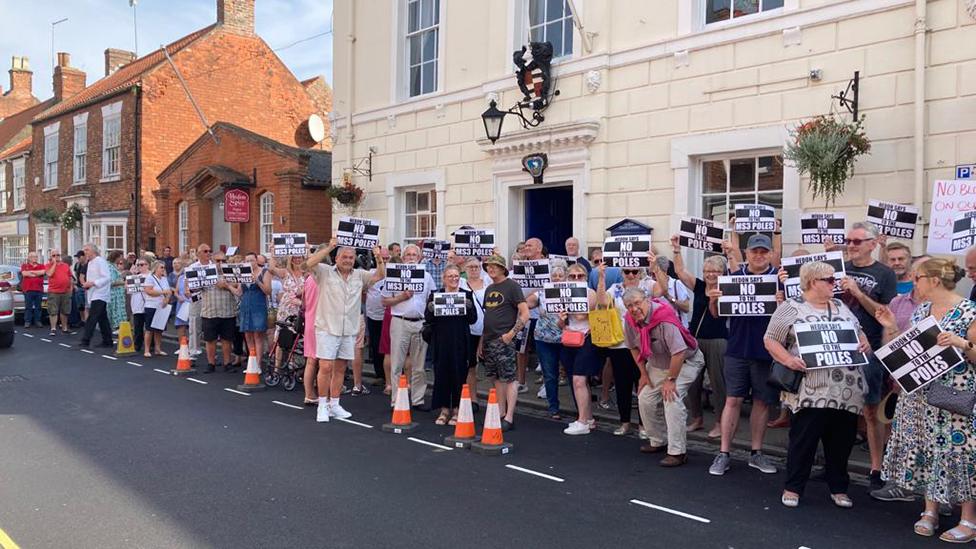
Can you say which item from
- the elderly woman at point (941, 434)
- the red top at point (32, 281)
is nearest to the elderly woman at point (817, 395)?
the elderly woman at point (941, 434)

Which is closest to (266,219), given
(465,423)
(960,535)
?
(465,423)

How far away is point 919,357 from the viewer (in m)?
4.87

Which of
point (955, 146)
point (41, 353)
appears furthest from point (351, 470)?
point (41, 353)

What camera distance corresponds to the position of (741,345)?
6.48 metres

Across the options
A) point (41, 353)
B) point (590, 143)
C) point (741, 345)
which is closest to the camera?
point (741, 345)

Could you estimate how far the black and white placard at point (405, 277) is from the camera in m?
Result: 8.79

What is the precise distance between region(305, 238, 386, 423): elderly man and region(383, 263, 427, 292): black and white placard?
162 mm

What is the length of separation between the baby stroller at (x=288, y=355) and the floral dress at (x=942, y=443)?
282 inches

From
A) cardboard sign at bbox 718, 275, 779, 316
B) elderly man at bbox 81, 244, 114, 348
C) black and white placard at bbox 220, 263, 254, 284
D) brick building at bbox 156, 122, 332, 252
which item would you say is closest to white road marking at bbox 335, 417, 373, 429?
black and white placard at bbox 220, 263, 254, 284

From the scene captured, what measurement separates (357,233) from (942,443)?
20.4 feet

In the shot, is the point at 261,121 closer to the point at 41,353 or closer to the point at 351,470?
the point at 41,353

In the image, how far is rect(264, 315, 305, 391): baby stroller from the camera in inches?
399

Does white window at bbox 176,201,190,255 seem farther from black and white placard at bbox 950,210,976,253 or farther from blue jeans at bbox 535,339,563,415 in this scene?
black and white placard at bbox 950,210,976,253

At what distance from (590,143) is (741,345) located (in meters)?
5.60
